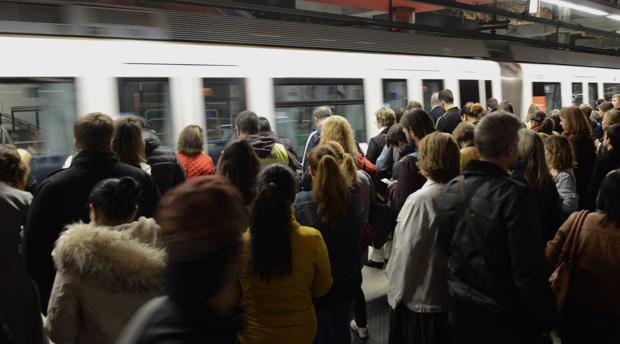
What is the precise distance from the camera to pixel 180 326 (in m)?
1.20

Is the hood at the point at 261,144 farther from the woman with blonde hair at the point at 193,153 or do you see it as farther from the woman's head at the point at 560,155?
the woman's head at the point at 560,155

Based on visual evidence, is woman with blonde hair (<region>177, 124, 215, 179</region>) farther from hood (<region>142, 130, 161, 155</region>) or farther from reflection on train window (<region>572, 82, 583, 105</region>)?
reflection on train window (<region>572, 82, 583, 105</region>)

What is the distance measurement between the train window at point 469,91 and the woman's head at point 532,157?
669 cm

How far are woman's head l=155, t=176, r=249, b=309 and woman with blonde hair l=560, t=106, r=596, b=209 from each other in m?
4.19

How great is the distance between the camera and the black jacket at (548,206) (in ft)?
11.2

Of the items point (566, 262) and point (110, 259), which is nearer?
point (110, 259)

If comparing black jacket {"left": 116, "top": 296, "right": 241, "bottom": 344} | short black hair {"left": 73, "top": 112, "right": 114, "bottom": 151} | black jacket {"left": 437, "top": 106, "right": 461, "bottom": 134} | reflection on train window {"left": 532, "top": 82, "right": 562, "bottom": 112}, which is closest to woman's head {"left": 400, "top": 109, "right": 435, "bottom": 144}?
black jacket {"left": 437, "top": 106, "right": 461, "bottom": 134}

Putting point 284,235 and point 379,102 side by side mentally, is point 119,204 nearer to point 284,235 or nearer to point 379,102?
point 284,235

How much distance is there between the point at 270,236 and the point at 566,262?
1539 mm

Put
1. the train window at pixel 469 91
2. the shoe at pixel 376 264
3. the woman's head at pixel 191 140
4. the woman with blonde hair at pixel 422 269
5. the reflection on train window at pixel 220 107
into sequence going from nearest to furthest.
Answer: the woman with blonde hair at pixel 422 269 → the woman's head at pixel 191 140 → the shoe at pixel 376 264 → the reflection on train window at pixel 220 107 → the train window at pixel 469 91

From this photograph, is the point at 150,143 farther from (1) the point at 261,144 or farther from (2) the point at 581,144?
(2) the point at 581,144

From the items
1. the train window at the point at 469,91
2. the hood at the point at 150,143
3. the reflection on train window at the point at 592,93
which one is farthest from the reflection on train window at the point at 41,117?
the reflection on train window at the point at 592,93

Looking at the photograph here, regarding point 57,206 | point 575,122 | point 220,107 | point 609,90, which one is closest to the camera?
point 57,206

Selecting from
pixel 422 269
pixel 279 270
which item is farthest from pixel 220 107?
pixel 279 270
